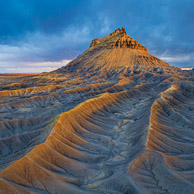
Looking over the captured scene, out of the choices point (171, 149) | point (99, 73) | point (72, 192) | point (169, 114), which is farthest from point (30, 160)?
point (99, 73)

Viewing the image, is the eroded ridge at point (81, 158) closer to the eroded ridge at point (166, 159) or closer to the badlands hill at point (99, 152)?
the badlands hill at point (99, 152)

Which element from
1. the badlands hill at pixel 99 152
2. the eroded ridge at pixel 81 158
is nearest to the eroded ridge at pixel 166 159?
the badlands hill at pixel 99 152

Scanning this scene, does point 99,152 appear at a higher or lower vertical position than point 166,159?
lower

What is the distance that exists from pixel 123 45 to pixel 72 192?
88.0 m

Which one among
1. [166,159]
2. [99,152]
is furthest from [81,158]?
[166,159]

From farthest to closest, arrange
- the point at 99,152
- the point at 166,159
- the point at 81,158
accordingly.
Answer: the point at 99,152 → the point at 81,158 → the point at 166,159

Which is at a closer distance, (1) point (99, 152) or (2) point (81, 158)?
(2) point (81, 158)

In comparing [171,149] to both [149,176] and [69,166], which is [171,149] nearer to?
[149,176]

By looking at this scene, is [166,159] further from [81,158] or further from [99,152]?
[81,158]

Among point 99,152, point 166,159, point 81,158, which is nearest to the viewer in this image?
point 166,159

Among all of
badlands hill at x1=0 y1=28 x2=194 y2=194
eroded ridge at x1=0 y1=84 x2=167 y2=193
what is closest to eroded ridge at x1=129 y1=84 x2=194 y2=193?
badlands hill at x1=0 y1=28 x2=194 y2=194

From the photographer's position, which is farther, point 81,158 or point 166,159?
point 81,158

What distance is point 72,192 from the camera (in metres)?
8.77

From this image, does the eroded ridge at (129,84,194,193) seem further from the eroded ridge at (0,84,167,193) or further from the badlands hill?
the eroded ridge at (0,84,167,193)
